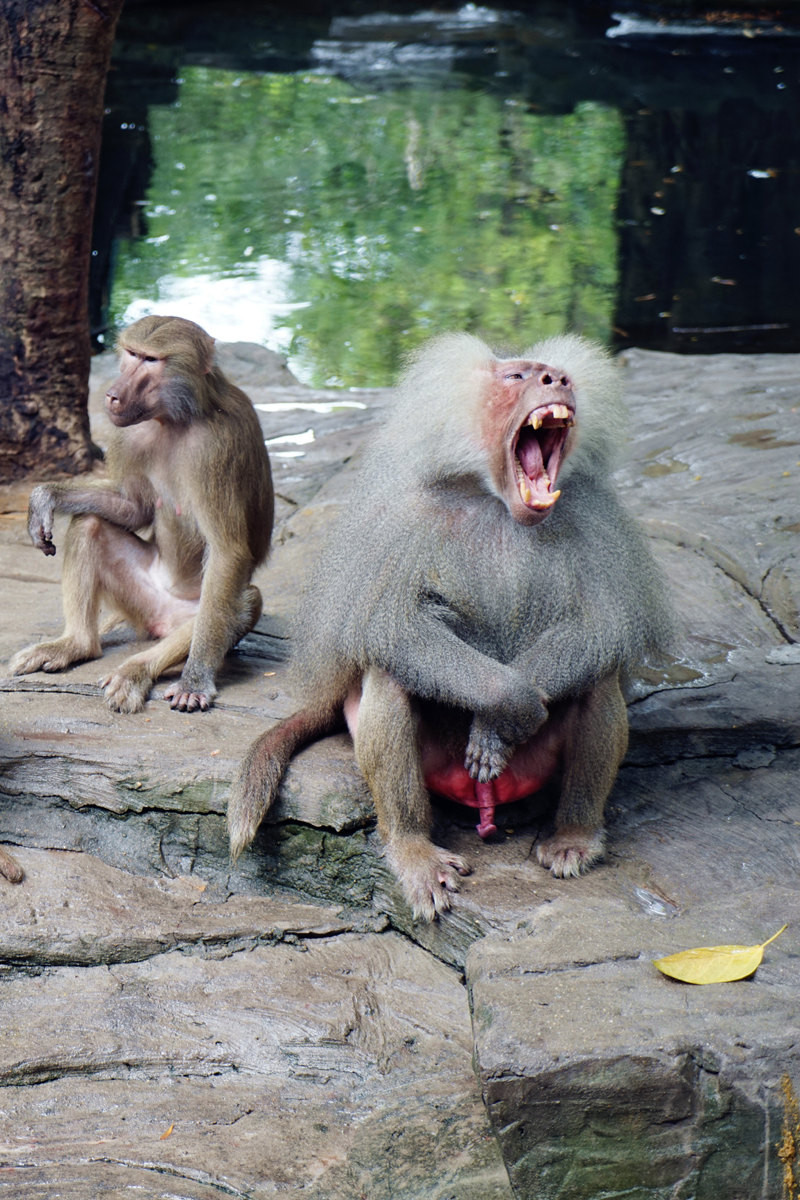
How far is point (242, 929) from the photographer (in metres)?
3.42

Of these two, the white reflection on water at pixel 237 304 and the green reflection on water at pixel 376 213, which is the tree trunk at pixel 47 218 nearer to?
the green reflection on water at pixel 376 213

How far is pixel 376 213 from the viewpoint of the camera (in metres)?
13.1

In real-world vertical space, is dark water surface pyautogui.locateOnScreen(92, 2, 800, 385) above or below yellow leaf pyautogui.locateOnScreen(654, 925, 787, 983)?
above

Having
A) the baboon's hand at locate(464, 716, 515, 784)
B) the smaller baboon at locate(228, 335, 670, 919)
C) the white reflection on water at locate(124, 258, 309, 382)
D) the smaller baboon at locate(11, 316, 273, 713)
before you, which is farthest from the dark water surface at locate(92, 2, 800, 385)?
the baboon's hand at locate(464, 716, 515, 784)

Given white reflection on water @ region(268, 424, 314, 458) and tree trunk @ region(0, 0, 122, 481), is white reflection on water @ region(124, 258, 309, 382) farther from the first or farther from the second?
tree trunk @ region(0, 0, 122, 481)

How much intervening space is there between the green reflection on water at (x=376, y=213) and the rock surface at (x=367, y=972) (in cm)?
564

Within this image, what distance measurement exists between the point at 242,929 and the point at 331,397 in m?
5.04

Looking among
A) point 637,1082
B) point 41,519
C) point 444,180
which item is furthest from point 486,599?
point 444,180

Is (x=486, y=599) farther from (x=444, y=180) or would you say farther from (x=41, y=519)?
(x=444, y=180)

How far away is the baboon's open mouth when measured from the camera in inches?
124

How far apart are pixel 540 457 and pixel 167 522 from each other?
1452 millimetres

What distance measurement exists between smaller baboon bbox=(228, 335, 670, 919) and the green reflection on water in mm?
5830

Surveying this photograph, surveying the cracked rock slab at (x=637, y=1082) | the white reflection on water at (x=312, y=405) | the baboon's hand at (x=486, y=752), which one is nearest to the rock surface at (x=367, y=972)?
the cracked rock slab at (x=637, y=1082)

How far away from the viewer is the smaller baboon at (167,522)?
3891 millimetres
